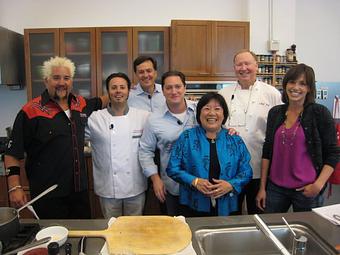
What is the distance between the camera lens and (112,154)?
1.66 m

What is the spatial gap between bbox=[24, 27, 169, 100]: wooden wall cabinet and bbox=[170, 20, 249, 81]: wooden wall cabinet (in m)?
0.22

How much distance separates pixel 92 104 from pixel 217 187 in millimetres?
1044

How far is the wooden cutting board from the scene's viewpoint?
853mm

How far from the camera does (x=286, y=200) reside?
149 cm

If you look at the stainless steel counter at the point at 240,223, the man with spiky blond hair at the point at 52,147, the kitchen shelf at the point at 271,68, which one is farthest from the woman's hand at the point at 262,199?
the kitchen shelf at the point at 271,68

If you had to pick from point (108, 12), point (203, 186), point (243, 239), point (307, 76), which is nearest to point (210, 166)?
point (203, 186)

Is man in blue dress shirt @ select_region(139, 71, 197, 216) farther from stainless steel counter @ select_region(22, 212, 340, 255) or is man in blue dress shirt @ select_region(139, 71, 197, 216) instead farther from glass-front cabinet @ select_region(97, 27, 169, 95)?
glass-front cabinet @ select_region(97, 27, 169, 95)

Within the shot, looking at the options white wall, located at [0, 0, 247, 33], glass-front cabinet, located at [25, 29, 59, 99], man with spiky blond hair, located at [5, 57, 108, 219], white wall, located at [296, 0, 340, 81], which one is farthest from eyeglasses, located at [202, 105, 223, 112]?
white wall, located at [296, 0, 340, 81]

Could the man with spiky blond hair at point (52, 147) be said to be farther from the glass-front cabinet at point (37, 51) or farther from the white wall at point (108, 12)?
the white wall at point (108, 12)

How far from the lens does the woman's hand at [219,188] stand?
133cm

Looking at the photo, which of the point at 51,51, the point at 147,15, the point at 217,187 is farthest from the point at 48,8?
the point at 217,187

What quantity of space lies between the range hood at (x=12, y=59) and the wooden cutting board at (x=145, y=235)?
244 cm

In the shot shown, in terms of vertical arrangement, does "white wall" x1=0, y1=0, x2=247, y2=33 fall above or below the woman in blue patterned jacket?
above

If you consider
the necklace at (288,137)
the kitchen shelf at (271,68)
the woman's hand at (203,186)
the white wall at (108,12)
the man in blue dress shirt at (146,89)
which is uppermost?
the white wall at (108,12)
